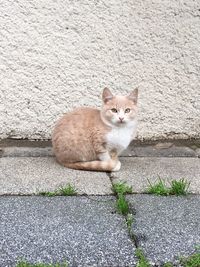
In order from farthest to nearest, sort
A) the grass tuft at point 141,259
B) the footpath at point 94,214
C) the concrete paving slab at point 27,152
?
the concrete paving slab at point 27,152 → the footpath at point 94,214 → the grass tuft at point 141,259

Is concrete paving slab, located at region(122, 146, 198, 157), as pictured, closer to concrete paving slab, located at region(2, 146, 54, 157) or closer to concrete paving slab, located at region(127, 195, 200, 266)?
concrete paving slab, located at region(2, 146, 54, 157)

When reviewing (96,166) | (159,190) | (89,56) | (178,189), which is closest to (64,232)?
(159,190)

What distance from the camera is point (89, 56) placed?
4.02 m

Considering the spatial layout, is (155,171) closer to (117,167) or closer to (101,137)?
(117,167)

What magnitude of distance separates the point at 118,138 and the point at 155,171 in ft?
1.29

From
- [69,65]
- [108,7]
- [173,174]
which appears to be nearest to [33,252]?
[173,174]

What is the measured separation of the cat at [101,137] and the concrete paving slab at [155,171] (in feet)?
0.45

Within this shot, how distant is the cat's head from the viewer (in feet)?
11.0

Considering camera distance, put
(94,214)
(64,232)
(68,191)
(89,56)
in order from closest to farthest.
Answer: (64,232)
(94,214)
(68,191)
(89,56)

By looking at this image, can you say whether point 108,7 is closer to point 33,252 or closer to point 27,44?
point 27,44

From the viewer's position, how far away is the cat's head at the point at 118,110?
335cm

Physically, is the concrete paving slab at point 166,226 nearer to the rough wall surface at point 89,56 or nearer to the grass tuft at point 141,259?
the grass tuft at point 141,259

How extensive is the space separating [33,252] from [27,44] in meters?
2.30

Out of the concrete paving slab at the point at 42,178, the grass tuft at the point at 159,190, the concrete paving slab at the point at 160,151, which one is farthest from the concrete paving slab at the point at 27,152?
the grass tuft at the point at 159,190
